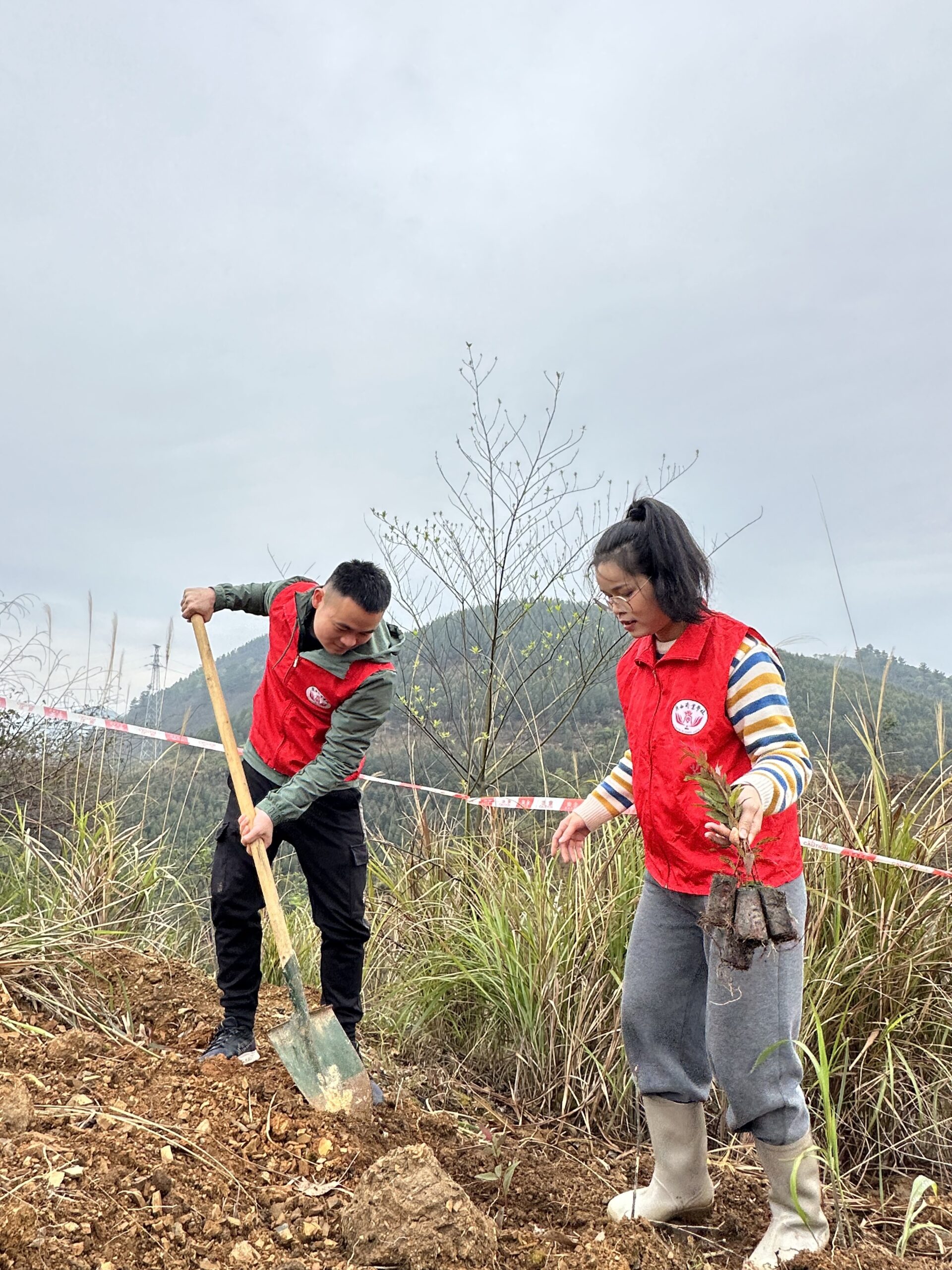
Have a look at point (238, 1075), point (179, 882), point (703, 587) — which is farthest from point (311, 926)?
point (703, 587)

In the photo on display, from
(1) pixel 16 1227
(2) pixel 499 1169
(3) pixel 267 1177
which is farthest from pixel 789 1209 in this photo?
(1) pixel 16 1227

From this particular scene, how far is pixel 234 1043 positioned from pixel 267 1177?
900 millimetres

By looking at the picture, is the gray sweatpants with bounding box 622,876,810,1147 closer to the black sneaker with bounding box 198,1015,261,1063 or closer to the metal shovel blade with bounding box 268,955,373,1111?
the metal shovel blade with bounding box 268,955,373,1111

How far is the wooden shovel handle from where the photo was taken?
116 inches

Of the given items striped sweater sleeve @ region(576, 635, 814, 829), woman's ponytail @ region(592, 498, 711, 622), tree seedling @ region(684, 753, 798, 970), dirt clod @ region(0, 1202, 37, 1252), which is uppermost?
woman's ponytail @ region(592, 498, 711, 622)

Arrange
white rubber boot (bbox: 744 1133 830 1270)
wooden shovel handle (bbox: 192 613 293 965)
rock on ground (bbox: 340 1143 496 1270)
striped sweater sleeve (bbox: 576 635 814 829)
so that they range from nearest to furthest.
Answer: rock on ground (bbox: 340 1143 496 1270), striped sweater sleeve (bbox: 576 635 814 829), white rubber boot (bbox: 744 1133 830 1270), wooden shovel handle (bbox: 192 613 293 965)

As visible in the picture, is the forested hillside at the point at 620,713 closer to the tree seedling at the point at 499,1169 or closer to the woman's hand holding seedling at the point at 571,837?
the woman's hand holding seedling at the point at 571,837

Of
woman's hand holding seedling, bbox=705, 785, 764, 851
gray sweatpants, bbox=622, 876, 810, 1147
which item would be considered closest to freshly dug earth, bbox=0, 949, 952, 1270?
gray sweatpants, bbox=622, 876, 810, 1147

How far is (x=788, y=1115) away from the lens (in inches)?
85.8

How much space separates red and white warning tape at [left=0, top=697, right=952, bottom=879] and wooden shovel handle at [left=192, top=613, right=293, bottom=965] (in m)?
0.56

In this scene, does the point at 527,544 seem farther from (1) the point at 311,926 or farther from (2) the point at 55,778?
(2) the point at 55,778

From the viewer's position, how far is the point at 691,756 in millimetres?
2148

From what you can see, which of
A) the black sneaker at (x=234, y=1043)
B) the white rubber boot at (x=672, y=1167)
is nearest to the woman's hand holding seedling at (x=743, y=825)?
the white rubber boot at (x=672, y=1167)

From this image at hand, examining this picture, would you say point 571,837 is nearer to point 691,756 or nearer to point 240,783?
point 691,756
